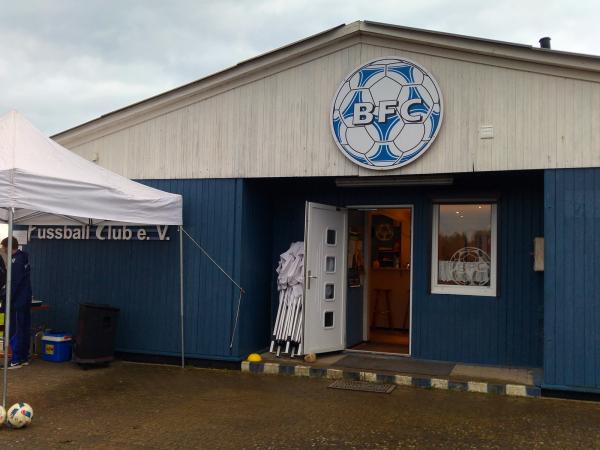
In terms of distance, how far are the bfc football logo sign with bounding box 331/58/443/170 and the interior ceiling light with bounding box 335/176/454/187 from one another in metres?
0.40

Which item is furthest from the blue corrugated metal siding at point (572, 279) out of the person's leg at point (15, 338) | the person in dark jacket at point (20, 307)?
the person's leg at point (15, 338)

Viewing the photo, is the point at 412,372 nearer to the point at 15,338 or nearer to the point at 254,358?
the point at 254,358

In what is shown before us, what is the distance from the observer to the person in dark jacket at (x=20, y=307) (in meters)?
8.33

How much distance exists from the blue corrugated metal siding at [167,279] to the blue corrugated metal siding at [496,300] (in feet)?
8.69

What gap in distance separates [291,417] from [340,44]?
485 cm

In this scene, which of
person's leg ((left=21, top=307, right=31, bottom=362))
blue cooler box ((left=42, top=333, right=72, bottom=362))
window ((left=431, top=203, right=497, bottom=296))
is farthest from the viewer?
blue cooler box ((left=42, top=333, right=72, bottom=362))

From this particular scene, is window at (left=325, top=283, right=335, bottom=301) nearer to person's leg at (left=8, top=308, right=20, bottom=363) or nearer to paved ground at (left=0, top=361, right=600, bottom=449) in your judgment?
paved ground at (left=0, top=361, right=600, bottom=449)

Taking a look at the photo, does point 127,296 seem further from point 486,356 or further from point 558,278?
point 558,278

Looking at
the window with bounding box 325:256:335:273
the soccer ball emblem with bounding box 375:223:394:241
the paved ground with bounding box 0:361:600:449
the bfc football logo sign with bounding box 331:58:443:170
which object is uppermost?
the bfc football logo sign with bounding box 331:58:443:170

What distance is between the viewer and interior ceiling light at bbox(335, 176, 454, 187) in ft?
26.6

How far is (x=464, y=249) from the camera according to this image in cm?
859

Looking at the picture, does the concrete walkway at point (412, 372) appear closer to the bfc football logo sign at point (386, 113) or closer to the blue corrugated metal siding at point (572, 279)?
the blue corrugated metal siding at point (572, 279)

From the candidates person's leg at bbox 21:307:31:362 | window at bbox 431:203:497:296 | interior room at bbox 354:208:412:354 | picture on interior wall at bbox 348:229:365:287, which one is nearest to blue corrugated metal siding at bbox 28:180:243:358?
person's leg at bbox 21:307:31:362

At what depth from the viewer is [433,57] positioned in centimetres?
768
